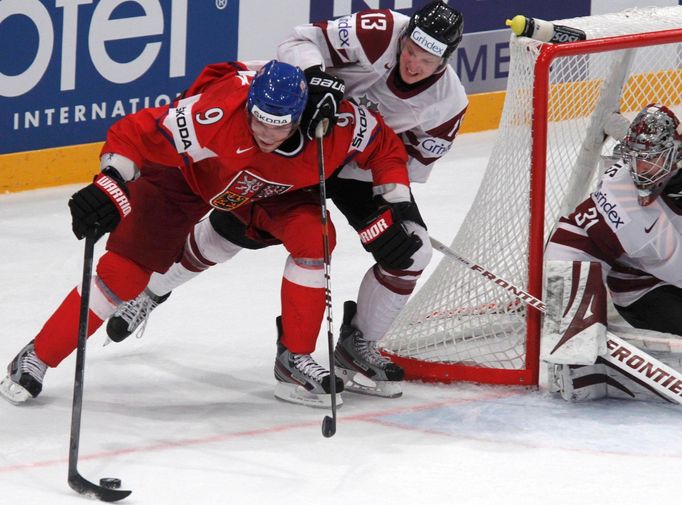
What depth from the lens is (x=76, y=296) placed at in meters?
3.95

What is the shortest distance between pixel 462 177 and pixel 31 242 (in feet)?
6.56

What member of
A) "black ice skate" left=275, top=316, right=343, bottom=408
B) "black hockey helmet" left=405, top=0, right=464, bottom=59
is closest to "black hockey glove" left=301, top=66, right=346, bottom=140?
"black hockey helmet" left=405, top=0, right=464, bottom=59

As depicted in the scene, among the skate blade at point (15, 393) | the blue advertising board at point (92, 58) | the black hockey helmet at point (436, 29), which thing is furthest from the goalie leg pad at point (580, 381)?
the blue advertising board at point (92, 58)

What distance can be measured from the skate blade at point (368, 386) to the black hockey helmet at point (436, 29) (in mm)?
901

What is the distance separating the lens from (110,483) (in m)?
3.39

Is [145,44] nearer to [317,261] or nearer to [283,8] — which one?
[283,8]

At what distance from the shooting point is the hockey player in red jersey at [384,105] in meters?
3.99

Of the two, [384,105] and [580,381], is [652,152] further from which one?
[384,105]

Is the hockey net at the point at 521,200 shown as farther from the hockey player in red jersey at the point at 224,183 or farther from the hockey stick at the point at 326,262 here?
the hockey stick at the point at 326,262

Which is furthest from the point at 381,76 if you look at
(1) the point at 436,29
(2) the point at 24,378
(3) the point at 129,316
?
(2) the point at 24,378

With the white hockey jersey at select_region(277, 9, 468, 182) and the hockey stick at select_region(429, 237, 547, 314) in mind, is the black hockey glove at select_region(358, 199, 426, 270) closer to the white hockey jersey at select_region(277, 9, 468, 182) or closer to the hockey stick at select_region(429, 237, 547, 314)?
the hockey stick at select_region(429, 237, 547, 314)

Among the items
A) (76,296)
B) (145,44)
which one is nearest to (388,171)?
(76,296)

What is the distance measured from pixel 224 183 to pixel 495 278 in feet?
2.74

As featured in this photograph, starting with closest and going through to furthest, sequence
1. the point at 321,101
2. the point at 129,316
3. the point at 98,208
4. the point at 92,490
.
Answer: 1. the point at 92,490
2. the point at 98,208
3. the point at 321,101
4. the point at 129,316
